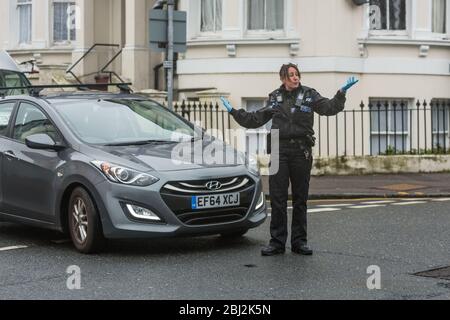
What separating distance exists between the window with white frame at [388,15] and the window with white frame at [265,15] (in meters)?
1.97

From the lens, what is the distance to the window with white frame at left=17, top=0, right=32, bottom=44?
85.8 ft

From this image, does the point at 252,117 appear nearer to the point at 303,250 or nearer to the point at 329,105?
the point at 329,105

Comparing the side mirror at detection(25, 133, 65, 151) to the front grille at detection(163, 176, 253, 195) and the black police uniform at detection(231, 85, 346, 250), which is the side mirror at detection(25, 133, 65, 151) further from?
the black police uniform at detection(231, 85, 346, 250)

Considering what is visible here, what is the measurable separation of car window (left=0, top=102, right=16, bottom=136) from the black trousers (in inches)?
126

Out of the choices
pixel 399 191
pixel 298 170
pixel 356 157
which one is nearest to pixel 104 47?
pixel 356 157

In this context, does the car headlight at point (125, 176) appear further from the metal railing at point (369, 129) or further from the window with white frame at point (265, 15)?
the window with white frame at point (265, 15)

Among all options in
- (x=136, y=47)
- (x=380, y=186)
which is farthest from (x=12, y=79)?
(x=380, y=186)

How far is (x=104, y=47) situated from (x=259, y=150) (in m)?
6.26

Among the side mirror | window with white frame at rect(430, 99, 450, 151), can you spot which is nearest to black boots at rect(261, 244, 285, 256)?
the side mirror

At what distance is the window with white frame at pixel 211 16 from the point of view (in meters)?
21.6

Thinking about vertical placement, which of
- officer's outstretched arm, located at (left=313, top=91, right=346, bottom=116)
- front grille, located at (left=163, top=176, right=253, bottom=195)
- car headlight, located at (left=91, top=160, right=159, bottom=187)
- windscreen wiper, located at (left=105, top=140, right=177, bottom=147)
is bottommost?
front grille, located at (left=163, top=176, right=253, bottom=195)

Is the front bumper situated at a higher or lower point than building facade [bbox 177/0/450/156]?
lower
